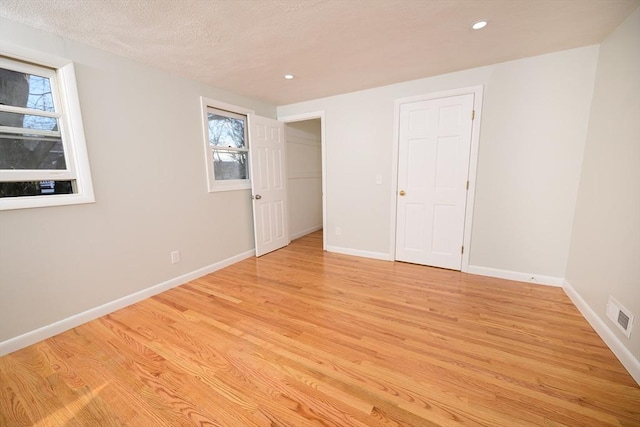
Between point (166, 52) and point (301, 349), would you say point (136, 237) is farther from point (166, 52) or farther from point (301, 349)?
point (301, 349)

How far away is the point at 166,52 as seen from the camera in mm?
2236

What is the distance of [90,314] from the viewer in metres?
2.19

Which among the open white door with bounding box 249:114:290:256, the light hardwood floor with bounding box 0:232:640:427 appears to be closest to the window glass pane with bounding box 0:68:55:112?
the light hardwood floor with bounding box 0:232:640:427

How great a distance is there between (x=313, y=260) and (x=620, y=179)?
10.1ft

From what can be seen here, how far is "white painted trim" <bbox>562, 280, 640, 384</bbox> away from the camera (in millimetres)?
1506

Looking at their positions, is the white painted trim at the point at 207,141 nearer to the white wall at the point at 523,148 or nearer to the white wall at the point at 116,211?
the white wall at the point at 116,211

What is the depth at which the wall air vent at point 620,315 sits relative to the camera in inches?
62.1

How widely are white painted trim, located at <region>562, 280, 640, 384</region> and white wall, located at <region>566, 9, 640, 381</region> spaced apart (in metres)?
0.01

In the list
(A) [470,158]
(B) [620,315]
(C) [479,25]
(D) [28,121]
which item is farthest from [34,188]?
(B) [620,315]

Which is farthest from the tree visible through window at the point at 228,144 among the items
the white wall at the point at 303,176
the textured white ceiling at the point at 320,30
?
the white wall at the point at 303,176

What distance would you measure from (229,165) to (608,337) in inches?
162

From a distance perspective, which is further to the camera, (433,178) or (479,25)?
(433,178)

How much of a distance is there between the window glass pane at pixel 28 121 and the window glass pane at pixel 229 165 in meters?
1.51

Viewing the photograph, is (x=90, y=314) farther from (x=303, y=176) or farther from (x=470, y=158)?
(x=470, y=158)
